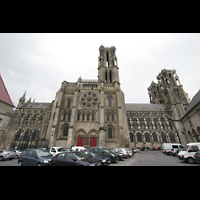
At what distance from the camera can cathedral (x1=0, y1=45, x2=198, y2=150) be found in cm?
2214

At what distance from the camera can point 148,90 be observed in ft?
204

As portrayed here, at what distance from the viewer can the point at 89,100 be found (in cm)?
2761

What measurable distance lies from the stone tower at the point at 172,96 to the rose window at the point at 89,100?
2993cm

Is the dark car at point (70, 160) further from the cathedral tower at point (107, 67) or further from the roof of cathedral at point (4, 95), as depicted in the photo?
the cathedral tower at point (107, 67)

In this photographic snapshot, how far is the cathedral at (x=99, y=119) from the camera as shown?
2214 cm

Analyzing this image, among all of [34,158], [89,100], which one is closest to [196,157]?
[34,158]

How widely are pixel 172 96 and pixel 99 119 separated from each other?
35879 mm

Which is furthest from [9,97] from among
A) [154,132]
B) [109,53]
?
[154,132]

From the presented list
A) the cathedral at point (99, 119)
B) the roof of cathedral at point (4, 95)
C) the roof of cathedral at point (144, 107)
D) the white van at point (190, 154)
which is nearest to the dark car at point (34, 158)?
the cathedral at point (99, 119)

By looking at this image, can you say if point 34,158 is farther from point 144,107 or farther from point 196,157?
point 144,107

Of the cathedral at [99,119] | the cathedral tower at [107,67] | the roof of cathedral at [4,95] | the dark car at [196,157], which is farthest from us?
the cathedral tower at [107,67]

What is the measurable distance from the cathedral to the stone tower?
0.96ft
